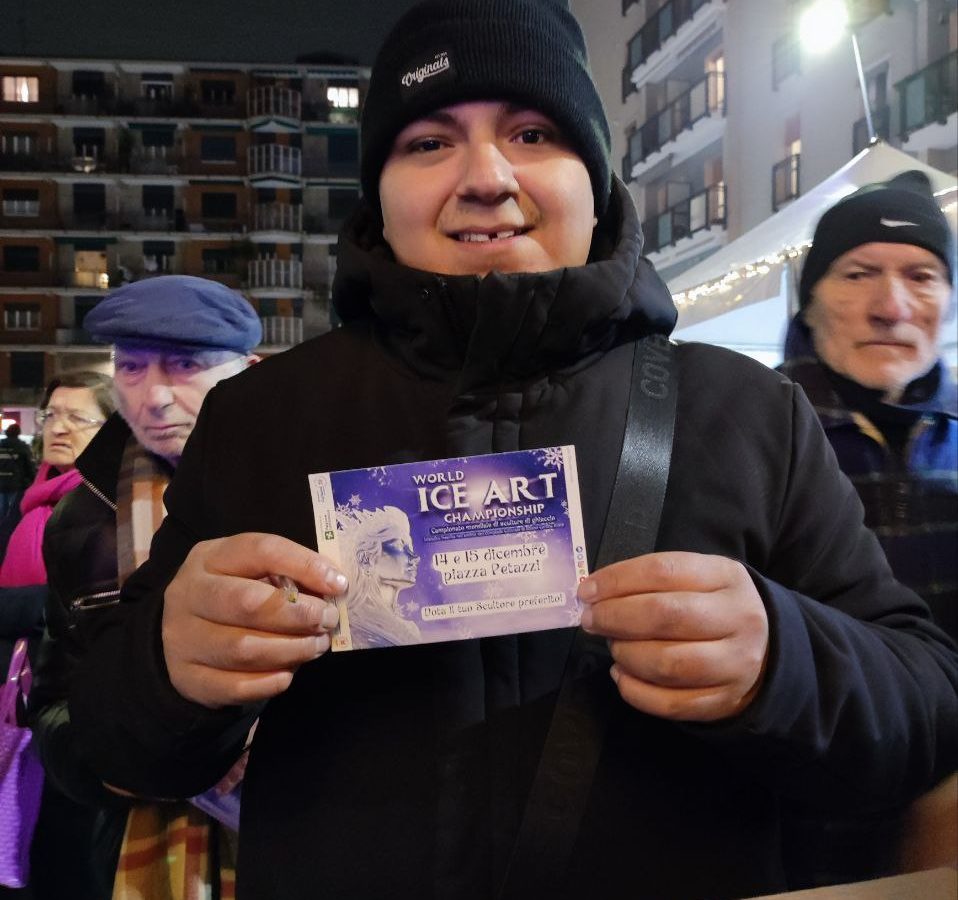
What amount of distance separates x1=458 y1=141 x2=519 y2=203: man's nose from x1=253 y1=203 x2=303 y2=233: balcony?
40.8m

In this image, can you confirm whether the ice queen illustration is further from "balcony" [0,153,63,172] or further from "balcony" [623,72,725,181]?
"balcony" [0,153,63,172]

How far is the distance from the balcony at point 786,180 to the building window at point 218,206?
29.8 meters

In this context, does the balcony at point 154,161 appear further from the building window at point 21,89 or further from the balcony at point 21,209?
the building window at point 21,89

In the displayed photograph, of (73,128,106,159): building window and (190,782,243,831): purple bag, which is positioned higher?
(73,128,106,159): building window

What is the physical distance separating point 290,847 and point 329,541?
415mm

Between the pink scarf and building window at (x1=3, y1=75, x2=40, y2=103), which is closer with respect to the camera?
the pink scarf

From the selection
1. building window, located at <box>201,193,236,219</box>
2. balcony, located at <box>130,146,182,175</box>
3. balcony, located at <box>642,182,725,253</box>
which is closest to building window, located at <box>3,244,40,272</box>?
balcony, located at <box>130,146,182,175</box>

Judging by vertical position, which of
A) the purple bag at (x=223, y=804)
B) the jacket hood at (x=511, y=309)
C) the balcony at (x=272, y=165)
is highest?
the balcony at (x=272, y=165)

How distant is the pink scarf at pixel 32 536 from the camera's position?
3.08 metres

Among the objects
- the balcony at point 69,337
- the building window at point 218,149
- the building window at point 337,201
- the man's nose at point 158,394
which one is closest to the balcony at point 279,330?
the building window at point 337,201

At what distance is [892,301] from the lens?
2.19m

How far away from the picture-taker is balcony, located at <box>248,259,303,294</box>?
39719mm

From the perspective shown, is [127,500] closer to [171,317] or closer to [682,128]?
[171,317]

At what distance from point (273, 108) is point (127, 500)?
138 feet
